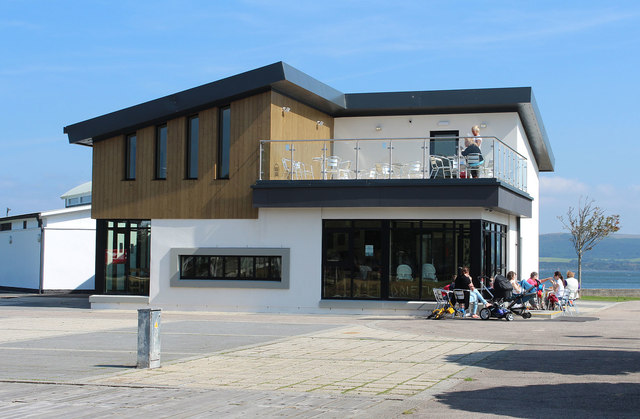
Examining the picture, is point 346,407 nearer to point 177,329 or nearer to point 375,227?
point 177,329

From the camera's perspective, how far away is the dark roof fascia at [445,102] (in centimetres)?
2491

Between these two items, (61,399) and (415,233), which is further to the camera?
(415,233)

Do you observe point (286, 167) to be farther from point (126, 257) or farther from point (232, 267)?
point (126, 257)

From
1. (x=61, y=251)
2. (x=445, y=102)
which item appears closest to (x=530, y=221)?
(x=445, y=102)

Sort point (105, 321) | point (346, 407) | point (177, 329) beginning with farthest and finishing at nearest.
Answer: point (105, 321), point (177, 329), point (346, 407)

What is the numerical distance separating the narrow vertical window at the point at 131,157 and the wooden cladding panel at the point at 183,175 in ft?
0.55

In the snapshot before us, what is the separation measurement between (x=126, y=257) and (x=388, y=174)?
836 centimetres

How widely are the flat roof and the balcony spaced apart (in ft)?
5.67

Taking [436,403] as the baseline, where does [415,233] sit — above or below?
above

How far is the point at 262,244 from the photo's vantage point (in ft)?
75.0

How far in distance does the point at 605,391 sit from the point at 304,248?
13.9 meters

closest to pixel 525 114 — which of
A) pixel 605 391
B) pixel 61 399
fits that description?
pixel 605 391

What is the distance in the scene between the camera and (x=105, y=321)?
1981cm

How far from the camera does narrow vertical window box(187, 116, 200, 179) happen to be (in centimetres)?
2348
